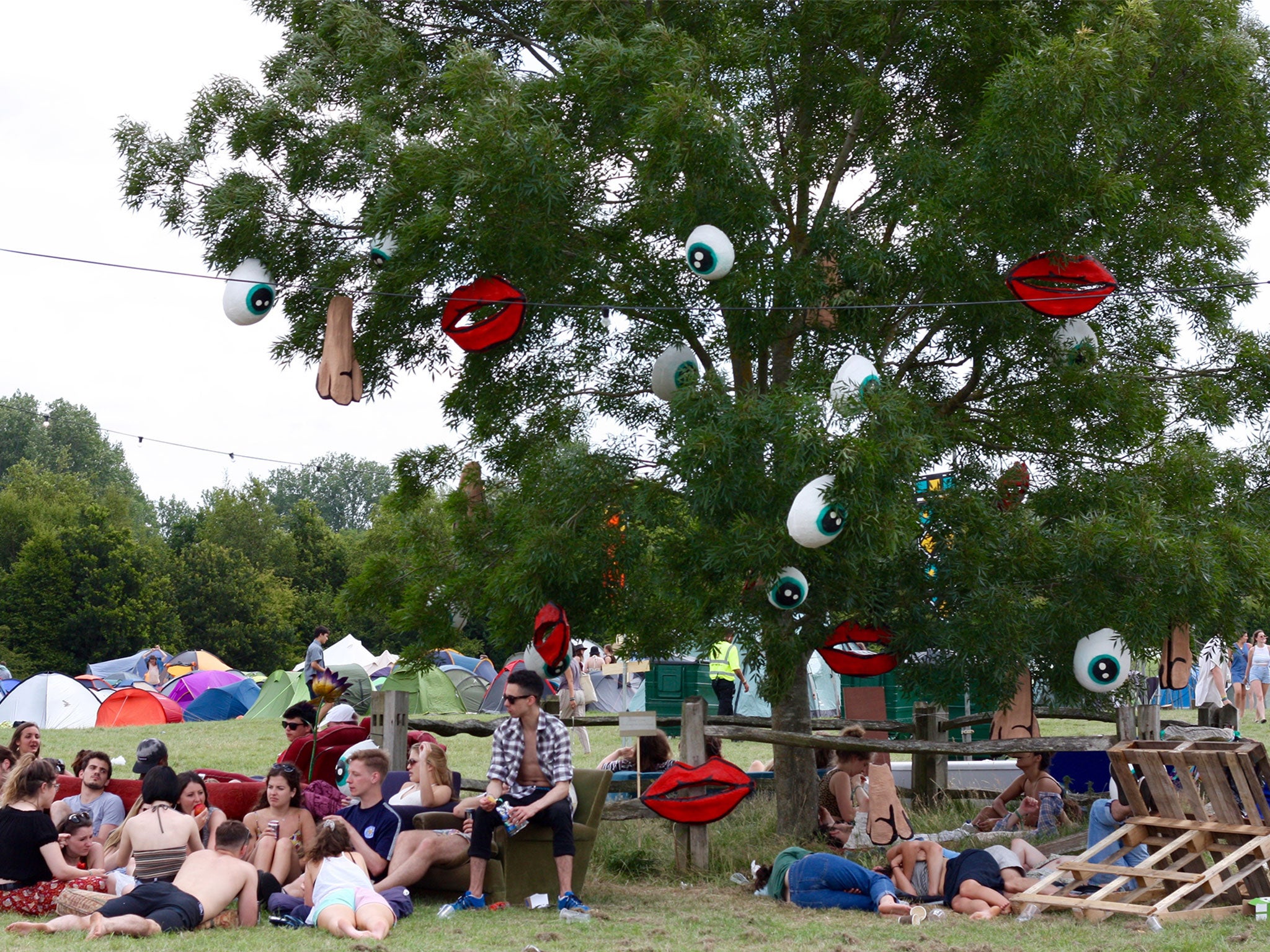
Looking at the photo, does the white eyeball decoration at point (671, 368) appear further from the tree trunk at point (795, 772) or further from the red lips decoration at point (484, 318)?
the tree trunk at point (795, 772)

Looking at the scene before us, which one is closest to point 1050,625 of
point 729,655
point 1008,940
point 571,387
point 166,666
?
point 1008,940

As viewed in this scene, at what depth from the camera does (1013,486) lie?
805cm

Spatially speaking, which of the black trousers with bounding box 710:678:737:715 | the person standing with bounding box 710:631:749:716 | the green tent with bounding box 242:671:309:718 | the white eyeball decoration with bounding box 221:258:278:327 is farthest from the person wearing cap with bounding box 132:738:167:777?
the green tent with bounding box 242:671:309:718

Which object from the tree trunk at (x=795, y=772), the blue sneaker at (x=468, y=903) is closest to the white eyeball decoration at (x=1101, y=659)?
the tree trunk at (x=795, y=772)

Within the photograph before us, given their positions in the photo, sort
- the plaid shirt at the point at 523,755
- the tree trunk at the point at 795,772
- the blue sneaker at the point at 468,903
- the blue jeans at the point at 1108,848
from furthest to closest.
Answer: the tree trunk at the point at 795,772, the blue jeans at the point at 1108,848, the plaid shirt at the point at 523,755, the blue sneaker at the point at 468,903

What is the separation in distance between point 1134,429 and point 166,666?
74.5 feet

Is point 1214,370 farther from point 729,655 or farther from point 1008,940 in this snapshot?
point 729,655

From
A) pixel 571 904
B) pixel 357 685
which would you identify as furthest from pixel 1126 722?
pixel 357 685

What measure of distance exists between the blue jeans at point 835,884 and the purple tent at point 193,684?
1696 centimetres

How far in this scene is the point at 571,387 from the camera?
9.12 meters

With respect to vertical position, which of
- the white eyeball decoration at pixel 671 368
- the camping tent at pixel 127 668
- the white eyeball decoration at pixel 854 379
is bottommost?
the camping tent at pixel 127 668

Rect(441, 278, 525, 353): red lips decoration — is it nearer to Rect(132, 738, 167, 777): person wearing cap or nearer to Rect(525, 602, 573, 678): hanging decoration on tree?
Rect(525, 602, 573, 678): hanging decoration on tree

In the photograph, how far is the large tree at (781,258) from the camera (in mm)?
7062

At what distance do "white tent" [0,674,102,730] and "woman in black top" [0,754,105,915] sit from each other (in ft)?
46.8
